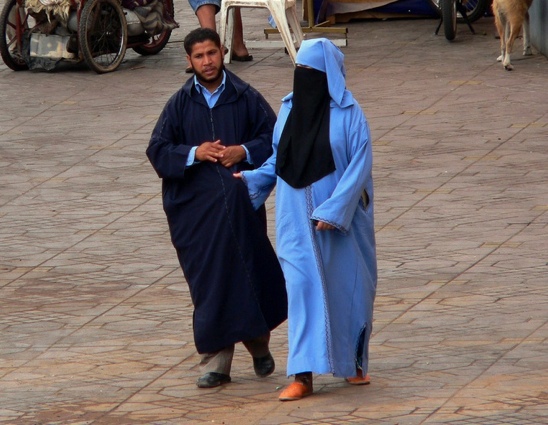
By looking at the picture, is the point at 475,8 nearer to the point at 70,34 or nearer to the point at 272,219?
the point at 70,34

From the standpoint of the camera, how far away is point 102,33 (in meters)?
13.2

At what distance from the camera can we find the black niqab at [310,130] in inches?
227

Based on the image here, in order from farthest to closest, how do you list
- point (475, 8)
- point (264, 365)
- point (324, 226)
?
point (475, 8), point (264, 365), point (324, 226)

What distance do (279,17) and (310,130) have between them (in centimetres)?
751

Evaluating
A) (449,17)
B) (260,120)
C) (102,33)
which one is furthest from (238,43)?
(260,120)

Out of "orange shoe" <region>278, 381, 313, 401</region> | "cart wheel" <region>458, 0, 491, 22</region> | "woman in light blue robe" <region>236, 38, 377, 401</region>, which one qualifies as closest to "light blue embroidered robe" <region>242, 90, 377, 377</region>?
"woman in light blue robe" <region>236, 38, 377, 401</region>

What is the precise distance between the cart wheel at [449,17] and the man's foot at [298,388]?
856cm

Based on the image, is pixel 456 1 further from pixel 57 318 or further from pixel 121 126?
pixel 57 318

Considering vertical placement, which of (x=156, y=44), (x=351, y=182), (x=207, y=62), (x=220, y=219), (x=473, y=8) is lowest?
(x=156, y=44)

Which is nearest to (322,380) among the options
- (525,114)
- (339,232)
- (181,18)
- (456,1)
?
(339,232)

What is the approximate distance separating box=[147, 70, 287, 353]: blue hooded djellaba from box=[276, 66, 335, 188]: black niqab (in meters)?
0.30

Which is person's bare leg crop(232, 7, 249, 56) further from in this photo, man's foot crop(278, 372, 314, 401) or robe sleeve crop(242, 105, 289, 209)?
man's foot crop(278, 372, 314, 401)

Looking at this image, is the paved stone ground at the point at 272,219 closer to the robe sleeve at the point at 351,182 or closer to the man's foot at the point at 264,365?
the man's foot at the point at 264,365

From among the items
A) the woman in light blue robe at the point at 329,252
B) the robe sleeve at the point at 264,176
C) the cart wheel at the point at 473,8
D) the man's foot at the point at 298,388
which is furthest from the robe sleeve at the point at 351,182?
the cart wheel at the point at 473,8
